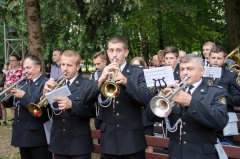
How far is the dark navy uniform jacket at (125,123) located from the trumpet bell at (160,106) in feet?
2.21

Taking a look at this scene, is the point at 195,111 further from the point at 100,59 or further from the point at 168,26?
the point at 168,26

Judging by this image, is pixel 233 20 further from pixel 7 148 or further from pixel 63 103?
pixel 63 103

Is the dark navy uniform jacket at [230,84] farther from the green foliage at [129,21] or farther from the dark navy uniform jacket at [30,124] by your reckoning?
the green foliage at [129,21]

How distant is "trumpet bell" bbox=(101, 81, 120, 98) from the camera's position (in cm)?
435

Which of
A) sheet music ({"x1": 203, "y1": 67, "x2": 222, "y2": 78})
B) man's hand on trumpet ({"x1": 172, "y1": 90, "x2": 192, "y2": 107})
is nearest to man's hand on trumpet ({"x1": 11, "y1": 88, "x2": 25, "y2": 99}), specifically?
man's hand on trumpet ({"x1": 172, "y1": 90, "x2": 192, "y2": 107})

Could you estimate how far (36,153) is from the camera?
5488 mm

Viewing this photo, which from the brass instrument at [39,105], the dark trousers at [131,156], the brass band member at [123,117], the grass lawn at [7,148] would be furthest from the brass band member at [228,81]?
the grass lawn at [7,148]

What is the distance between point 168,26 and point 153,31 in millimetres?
1677

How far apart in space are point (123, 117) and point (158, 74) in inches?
26.5

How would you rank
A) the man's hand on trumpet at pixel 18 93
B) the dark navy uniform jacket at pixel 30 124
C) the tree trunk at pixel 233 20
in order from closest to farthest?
the man's hand on trumpet at pixel 18 93, the dark navy uniform jacket at pixel 30 124, the tree trunk at pixel 233 20

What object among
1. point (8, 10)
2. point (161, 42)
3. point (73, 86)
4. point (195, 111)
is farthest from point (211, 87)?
point (161, 42)

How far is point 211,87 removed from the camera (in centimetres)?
401

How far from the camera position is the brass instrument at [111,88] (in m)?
4.34

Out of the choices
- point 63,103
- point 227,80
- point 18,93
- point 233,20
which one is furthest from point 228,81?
point 233,20
